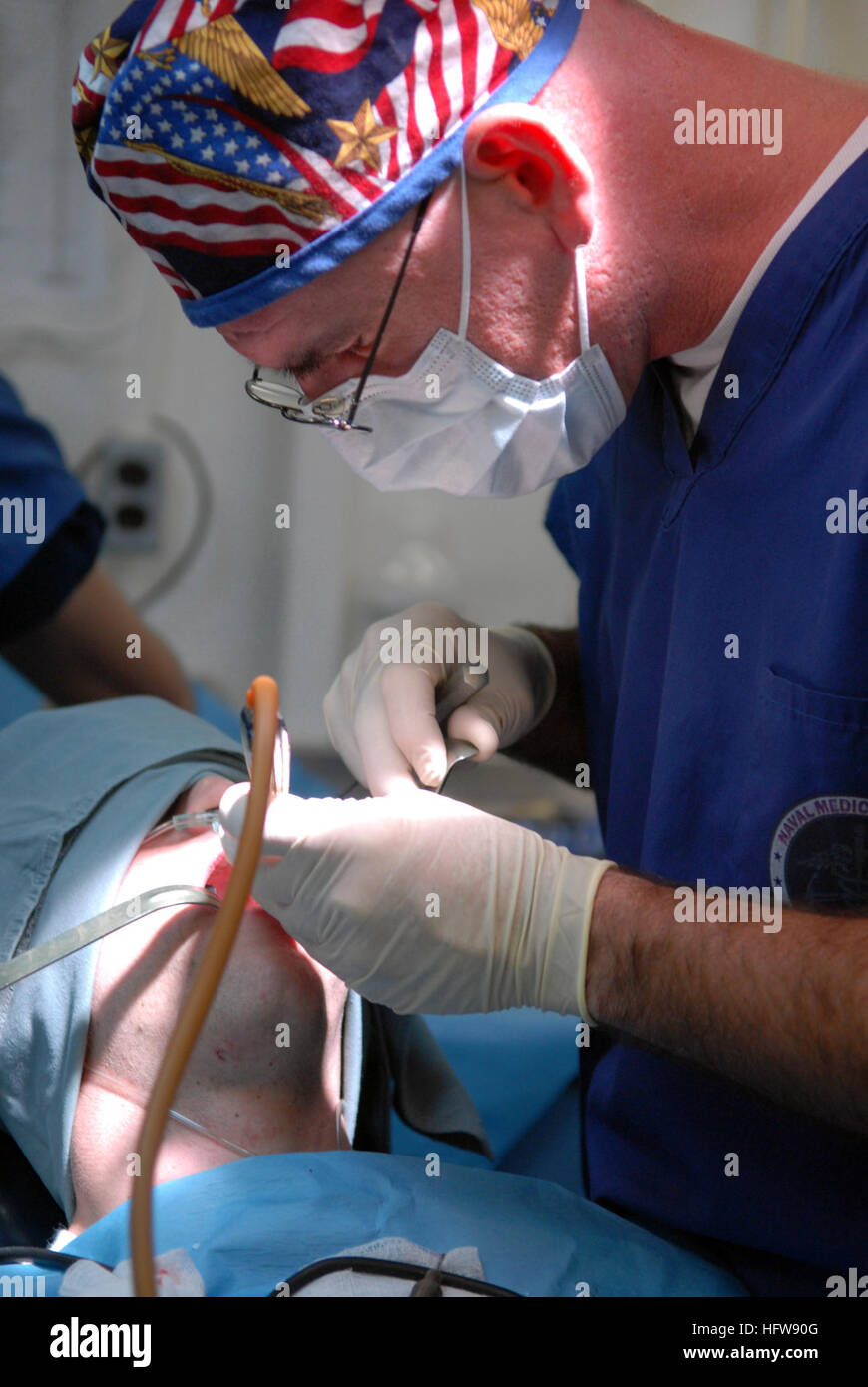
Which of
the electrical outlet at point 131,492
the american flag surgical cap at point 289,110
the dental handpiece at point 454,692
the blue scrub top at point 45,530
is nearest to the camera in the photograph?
the american flag surgical cap at point 289,110

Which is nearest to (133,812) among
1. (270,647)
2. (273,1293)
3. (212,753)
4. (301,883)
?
(212,753)

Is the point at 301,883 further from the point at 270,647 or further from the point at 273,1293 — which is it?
the point at 270,647

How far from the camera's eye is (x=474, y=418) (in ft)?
3.48

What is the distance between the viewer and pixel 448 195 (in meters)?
0.94

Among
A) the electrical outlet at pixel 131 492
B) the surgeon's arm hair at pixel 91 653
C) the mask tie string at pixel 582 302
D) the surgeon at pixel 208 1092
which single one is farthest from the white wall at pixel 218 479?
the mask tie string at pixel 582 302

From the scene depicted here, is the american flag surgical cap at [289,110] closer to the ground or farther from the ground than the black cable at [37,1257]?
farther from the ground

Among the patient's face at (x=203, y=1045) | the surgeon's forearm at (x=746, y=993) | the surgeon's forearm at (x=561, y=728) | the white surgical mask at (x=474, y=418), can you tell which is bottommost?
the patient's face at (x=203, y=1045)

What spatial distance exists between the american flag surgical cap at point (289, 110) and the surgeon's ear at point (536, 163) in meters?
0.02

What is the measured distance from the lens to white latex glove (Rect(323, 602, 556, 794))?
113cm

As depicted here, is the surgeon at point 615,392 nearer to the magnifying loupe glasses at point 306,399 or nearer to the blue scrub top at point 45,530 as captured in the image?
the magnifying loupe glasses at point 306,399

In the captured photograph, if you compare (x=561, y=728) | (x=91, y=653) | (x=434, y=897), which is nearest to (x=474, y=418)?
(x=434, y=897)

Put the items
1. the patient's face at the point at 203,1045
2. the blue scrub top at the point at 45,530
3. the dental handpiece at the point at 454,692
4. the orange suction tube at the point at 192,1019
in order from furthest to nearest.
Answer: the blue scrub top at the point at 45,530 → the dental handpiece at the point at 454,692 → the patient's face at the point at 203,1045 → the orange suction tube at the point at 192,1019

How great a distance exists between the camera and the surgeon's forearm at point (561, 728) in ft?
4.89
